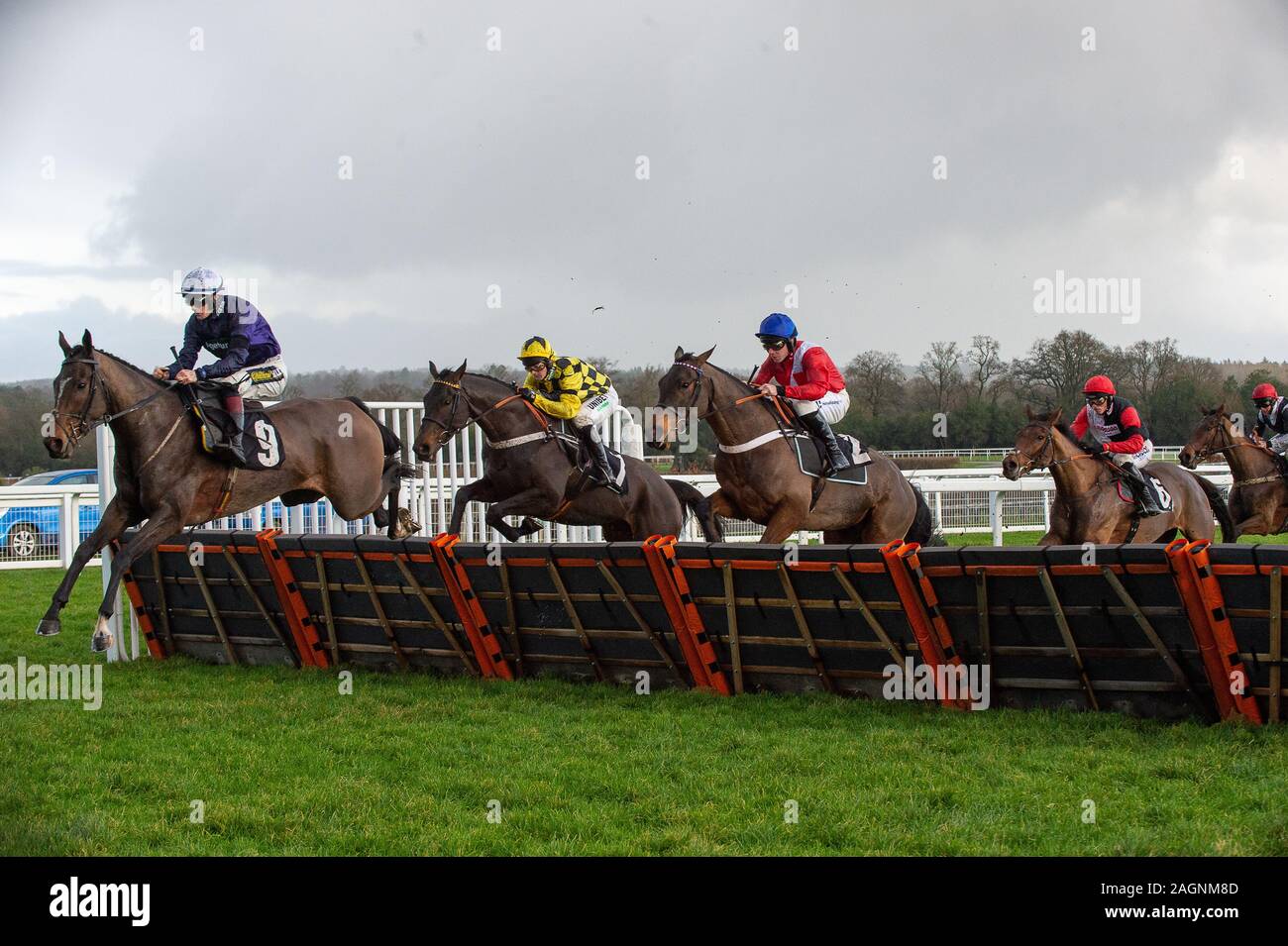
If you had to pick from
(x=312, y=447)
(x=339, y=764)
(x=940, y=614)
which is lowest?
(x=339, y=764)

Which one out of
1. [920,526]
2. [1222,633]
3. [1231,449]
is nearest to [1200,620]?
[1222,633]

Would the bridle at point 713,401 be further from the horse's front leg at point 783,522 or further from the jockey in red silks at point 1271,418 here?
the jockey in red silks at point 1271,418

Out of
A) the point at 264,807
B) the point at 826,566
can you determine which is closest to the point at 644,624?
the point at 826,566

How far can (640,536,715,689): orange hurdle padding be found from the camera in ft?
21.0

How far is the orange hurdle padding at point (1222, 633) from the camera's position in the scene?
518cm

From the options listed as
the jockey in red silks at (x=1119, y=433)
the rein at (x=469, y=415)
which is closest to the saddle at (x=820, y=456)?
the jockey in red silks at (x=1119, y=433)

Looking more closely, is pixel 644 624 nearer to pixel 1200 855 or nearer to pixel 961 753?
pixel 961 753

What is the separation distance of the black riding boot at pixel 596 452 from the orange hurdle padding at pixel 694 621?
7.20ft

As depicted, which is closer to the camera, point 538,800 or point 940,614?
point 538,800

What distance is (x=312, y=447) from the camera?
8.38m

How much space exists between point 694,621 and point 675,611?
0.11m

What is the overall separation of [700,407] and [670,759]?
124 inches

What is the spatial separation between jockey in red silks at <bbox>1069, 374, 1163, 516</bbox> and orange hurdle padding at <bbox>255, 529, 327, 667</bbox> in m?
5.22
